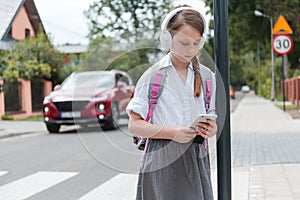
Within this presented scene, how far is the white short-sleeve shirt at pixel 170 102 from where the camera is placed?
2.33 meters

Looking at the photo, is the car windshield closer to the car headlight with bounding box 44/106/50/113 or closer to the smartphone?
the smartphone

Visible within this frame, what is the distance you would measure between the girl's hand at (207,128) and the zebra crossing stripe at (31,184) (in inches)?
167

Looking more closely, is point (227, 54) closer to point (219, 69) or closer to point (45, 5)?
point (219, 69)

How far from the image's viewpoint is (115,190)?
6320mm

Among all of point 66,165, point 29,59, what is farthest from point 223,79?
point 29,59

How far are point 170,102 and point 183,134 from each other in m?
0.17

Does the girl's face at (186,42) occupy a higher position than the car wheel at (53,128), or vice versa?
the girl's face at (186,42)

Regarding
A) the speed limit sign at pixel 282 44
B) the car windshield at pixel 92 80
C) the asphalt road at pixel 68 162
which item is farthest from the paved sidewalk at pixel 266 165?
the speed limit sign at pixel 282 44

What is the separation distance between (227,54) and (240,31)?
2236 centimetres

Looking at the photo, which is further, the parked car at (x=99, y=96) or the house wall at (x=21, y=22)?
the house wall at (x=21, y=22)

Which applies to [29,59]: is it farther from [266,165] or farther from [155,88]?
[155,88]

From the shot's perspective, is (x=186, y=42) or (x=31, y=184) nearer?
(x=186, y=42)

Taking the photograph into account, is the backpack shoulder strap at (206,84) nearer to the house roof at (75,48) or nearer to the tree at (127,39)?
the tree at (127,39)

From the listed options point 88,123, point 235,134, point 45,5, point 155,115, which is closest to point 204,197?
point 155,115
